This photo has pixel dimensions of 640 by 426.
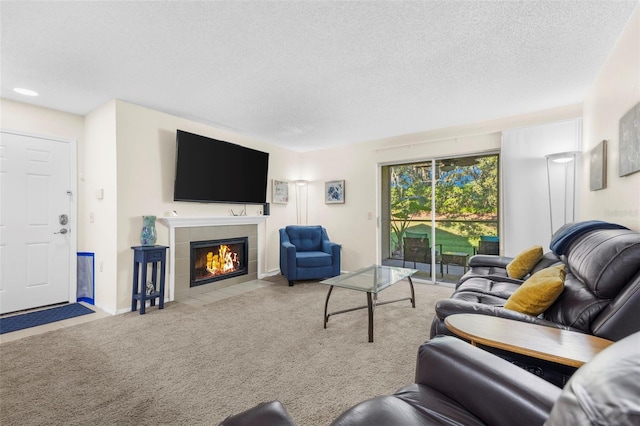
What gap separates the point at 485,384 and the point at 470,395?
0.07 metres

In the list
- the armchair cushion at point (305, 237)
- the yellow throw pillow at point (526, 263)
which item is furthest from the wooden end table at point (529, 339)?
the armchair cushion at point (305, 237)

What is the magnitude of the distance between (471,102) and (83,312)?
5.06m

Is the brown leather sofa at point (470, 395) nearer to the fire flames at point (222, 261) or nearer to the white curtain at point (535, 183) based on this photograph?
the white curtain at point (535, 183)

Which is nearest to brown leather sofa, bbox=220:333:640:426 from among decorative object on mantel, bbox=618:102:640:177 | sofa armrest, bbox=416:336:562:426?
sofa armrest, bbox=416:336:562:426

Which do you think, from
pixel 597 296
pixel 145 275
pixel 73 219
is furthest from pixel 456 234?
pixel 73 219

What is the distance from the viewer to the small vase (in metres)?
3.36

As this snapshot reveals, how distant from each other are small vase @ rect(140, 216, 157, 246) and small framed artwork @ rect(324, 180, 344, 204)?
302 cm

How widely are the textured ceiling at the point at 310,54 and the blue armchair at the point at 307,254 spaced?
2.05m

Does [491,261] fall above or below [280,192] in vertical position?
below

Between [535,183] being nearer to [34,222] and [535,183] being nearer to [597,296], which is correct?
[597,296]

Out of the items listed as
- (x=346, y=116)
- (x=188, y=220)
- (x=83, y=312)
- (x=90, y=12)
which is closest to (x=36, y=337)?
(x=83, y=312)

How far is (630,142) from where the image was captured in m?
1.85

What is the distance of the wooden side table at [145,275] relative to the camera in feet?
10.4

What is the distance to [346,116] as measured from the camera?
3787 mm
